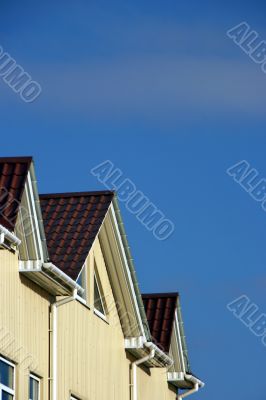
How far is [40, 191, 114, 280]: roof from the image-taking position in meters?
26.2

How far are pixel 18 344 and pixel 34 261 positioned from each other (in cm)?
153

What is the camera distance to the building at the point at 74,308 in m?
22.8

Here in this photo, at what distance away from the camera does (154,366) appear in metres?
32.7

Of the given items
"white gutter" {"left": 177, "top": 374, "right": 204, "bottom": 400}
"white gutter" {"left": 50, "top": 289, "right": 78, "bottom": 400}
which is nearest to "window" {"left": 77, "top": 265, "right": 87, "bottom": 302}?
"white gutter" {"left": 50, "top": 289, "right": 78, "bottom": 400}

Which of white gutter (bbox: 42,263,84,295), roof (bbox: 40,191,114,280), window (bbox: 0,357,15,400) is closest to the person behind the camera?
window (bbox: 0,357,15,400)

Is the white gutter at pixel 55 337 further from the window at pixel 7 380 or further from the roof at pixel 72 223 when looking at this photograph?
the window at pixel 7 380

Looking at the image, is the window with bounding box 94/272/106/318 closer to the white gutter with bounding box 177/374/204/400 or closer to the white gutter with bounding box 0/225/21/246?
the white gutter with bounding box 0/225/21/246

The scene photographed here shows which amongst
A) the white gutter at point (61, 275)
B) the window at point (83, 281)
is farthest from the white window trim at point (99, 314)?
the white gutter at point (61, 275)

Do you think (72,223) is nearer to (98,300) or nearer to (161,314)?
(98,300)

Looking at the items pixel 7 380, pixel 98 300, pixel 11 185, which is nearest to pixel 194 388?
pixel 98 300

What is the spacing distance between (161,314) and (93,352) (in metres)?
7.54

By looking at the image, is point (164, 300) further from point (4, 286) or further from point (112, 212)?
point (4, 286)

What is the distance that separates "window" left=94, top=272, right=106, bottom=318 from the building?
0.04 meters

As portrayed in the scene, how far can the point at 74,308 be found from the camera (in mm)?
26203
